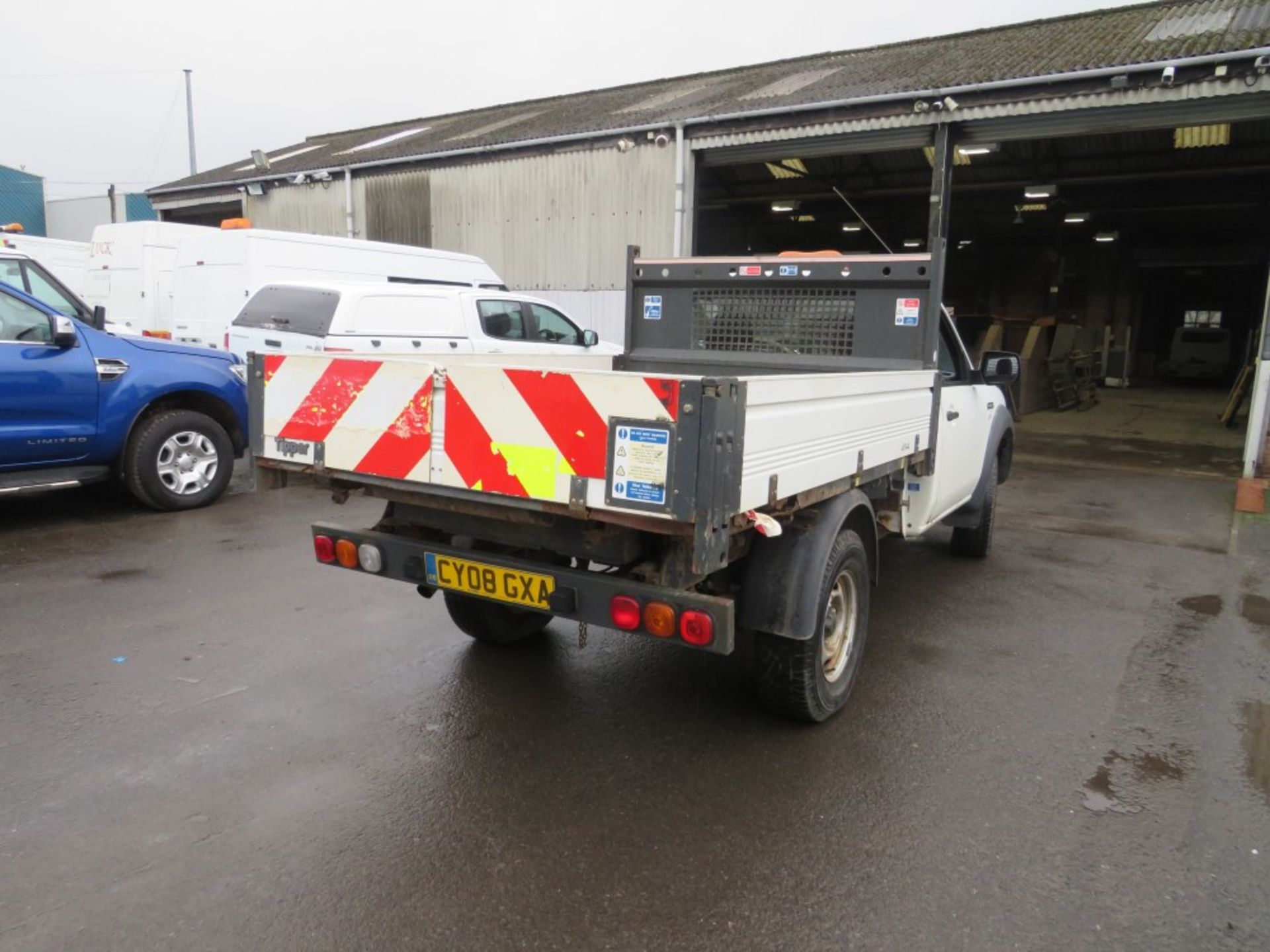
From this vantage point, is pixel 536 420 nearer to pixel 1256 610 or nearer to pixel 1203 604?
pixel 1203 604

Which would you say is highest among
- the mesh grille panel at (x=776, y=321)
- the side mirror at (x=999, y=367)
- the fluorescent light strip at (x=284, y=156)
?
the fluorescent light strip at (x=284, y=156)

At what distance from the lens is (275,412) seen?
3.60 meters

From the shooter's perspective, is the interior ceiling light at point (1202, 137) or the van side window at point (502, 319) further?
the interior ceiling light at point (1202, 137)

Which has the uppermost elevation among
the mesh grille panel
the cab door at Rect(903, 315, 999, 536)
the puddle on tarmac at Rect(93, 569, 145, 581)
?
the mesh grille panel

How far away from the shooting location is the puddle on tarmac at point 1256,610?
530 cm

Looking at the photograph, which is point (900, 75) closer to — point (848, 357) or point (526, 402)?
point (848, 357)

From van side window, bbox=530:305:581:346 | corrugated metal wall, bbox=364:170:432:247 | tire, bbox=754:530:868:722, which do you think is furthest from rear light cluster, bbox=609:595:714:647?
corrugated metal wall, bbox=364:170:432:247

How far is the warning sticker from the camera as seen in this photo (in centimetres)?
268

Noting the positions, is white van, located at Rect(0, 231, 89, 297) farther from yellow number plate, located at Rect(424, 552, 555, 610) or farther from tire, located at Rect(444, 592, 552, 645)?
yellow number plate, located at Rect(424, 552, 555, 610)

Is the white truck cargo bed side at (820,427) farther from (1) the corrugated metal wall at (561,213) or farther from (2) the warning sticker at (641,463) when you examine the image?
(1) the corrugated metal wall at (561,213)

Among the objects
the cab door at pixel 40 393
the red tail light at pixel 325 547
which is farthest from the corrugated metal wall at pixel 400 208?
the red tail light at pixel 325 547

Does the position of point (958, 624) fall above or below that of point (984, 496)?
below

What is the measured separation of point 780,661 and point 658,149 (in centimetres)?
1154

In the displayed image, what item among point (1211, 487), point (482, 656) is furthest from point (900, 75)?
point (482, 656)
